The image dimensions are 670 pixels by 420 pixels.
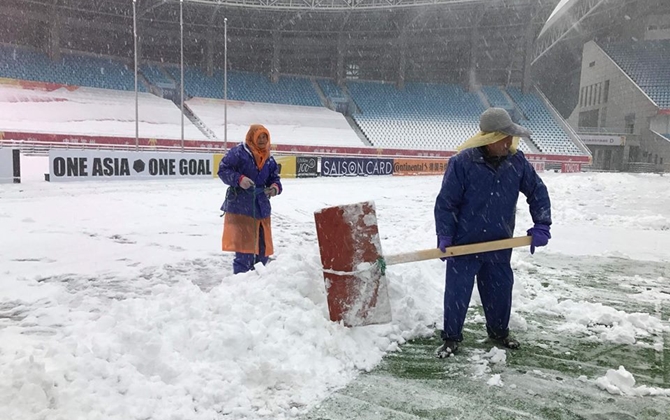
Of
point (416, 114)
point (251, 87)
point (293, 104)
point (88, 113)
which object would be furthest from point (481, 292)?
point (251, 87)

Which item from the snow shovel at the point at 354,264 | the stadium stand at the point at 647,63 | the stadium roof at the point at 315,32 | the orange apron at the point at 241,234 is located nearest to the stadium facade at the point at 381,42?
the stadium roof at the point at 315,32

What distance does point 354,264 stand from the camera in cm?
350

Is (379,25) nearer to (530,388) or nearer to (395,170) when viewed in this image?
(395,170)

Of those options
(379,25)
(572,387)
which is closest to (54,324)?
(572,387)

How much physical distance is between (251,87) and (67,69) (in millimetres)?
11409

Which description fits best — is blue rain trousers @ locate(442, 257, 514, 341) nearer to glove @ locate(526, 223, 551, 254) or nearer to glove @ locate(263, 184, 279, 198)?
glove @ locate(526, 223, 551, 254)

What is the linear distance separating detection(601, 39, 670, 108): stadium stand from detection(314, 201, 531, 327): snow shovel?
38.7 metres

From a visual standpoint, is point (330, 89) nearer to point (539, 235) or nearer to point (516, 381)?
point (539, 235)

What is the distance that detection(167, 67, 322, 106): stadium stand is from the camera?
3353 centimetres

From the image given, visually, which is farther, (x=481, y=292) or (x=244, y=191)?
(x=244, y=191)

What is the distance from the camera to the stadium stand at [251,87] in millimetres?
33531

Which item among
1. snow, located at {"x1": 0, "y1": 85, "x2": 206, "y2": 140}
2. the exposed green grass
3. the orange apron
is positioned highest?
snow, located at {"x1": 0, "y1": 85, "x2": 206, "y2": 140}

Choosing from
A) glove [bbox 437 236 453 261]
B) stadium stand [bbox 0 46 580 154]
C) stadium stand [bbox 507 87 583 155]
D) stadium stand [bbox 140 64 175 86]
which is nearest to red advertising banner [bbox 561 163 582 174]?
stadium stand [bbox 507 87 583 155]

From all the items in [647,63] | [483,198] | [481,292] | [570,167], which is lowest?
[481,292]
